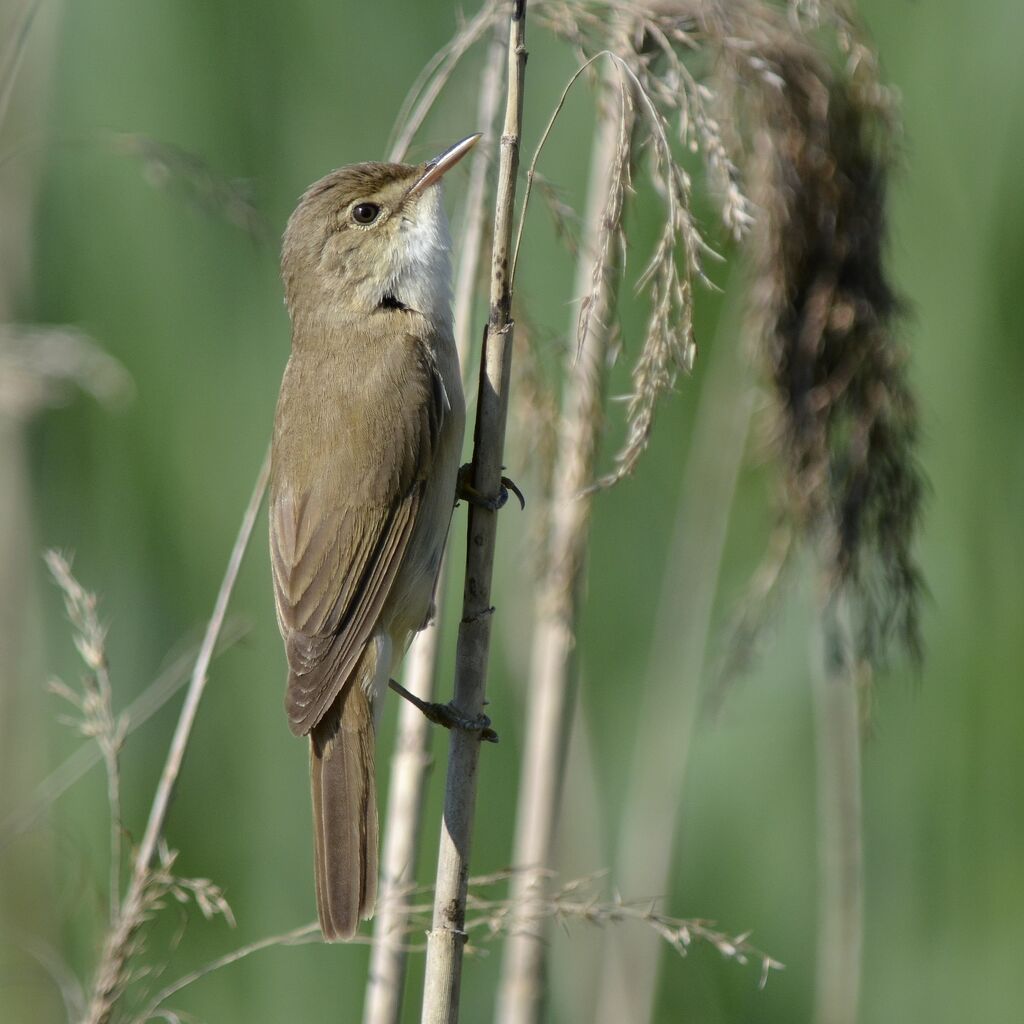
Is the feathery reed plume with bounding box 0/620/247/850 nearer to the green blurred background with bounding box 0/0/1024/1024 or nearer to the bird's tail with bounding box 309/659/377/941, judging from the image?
the green blurred background with bounding box 0/0/1024/1024

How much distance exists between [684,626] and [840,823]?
0.54 metres

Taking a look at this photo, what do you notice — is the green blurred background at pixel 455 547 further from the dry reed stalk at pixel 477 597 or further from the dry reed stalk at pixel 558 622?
the dry reed stalk at pixel 477 597

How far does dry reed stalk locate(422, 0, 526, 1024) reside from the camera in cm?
183

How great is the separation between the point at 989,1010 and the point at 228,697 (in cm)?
178

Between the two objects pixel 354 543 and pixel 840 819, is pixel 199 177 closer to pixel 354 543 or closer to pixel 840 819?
pixel 354 543

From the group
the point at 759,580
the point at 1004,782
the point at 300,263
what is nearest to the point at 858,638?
the point at 759,580

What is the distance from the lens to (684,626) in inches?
117

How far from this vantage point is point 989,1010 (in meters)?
2.84

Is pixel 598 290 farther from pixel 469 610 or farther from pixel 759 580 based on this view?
pixel 759 580

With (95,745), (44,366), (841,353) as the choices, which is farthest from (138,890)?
(841,353)

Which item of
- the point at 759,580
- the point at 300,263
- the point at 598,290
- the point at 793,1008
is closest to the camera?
the point at 598,290

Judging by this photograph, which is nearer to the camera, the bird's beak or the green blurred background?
the bird's beak

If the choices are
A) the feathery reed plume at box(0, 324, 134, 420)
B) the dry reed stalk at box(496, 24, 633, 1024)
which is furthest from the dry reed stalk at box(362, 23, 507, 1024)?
the feathery reed plume at box(0, 324, 134, 420)

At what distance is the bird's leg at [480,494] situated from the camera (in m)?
2.06
